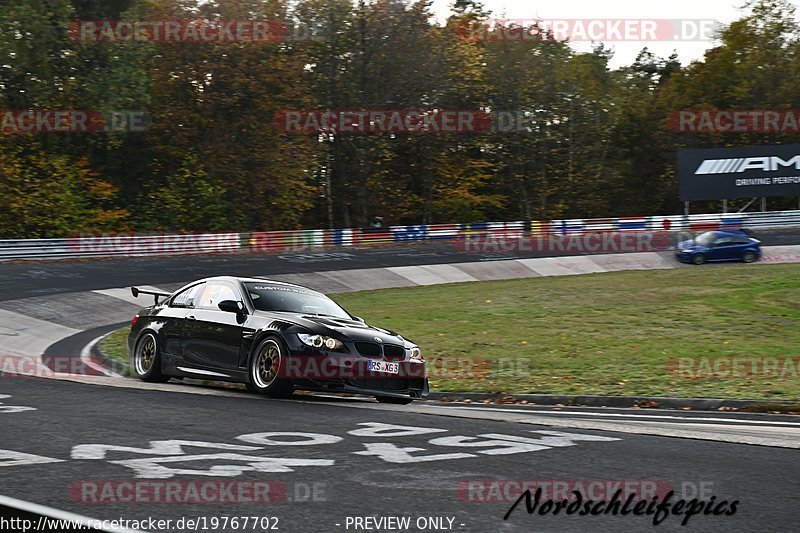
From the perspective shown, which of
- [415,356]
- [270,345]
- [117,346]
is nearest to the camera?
[270,345]

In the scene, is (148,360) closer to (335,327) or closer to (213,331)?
(213,331)

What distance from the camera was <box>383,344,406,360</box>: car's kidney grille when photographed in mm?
11250

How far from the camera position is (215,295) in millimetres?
12445

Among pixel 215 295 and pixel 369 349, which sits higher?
pixel 215 295

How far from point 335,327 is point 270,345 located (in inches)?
30.3

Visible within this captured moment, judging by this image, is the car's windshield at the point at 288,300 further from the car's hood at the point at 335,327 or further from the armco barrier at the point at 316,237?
the armco barrier at the point at 316,237

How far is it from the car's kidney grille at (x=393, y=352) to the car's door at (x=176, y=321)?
2.84 meters

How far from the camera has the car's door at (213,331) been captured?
38.4ft

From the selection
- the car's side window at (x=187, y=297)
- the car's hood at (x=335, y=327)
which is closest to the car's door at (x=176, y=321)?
the car's side window at (x=187, y=297)

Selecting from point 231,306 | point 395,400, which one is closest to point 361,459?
point 395,400

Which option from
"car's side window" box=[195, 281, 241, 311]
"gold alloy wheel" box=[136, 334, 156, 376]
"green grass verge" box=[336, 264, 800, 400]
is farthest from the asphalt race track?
"green grass verge" box=[336, 264, 800, 400]

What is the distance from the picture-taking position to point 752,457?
739 centimetres

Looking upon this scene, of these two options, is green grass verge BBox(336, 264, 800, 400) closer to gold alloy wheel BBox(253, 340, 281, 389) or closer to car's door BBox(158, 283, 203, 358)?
gold alloy wheel BBox(253, 340, 281, 389)

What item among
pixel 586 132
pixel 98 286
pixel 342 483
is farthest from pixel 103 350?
pixel 586 132
